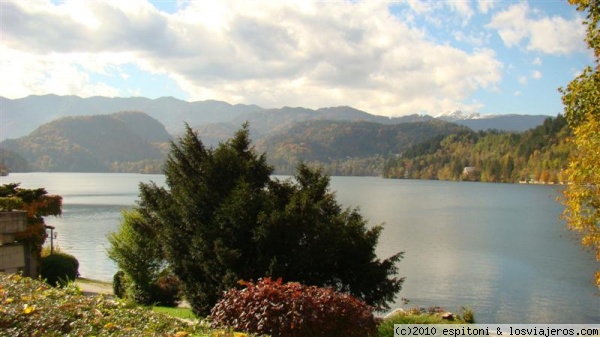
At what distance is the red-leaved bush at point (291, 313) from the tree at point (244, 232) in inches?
217

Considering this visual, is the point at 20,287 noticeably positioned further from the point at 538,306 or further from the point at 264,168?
the point at 538,306

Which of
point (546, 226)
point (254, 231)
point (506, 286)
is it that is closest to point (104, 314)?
point (254, 231)

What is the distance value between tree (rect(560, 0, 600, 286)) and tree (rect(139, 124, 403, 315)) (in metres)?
6.54

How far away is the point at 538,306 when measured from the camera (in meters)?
27.0

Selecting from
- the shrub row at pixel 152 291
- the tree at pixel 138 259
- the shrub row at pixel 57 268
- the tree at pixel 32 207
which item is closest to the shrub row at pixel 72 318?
the tree at pixel 32 207

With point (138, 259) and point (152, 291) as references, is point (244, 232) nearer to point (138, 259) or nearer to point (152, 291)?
point (138, 259)

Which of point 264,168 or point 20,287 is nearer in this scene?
point 20,287

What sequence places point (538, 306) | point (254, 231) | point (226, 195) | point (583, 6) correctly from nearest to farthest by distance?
point (583, 6)
point (254, 231)
point (226, 195)
point (538, 306)

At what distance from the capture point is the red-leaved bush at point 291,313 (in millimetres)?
8547

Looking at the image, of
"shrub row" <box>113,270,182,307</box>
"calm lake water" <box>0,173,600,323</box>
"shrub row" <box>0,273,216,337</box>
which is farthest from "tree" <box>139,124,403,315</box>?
"calm lake water" <box>0,173,600,323</box>

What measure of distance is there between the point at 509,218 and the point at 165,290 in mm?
64689

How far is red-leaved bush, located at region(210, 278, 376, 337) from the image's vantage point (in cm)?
855

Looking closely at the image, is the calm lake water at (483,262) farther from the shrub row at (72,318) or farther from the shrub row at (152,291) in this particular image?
the shrub row at (72,318)

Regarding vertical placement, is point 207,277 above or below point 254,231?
below
